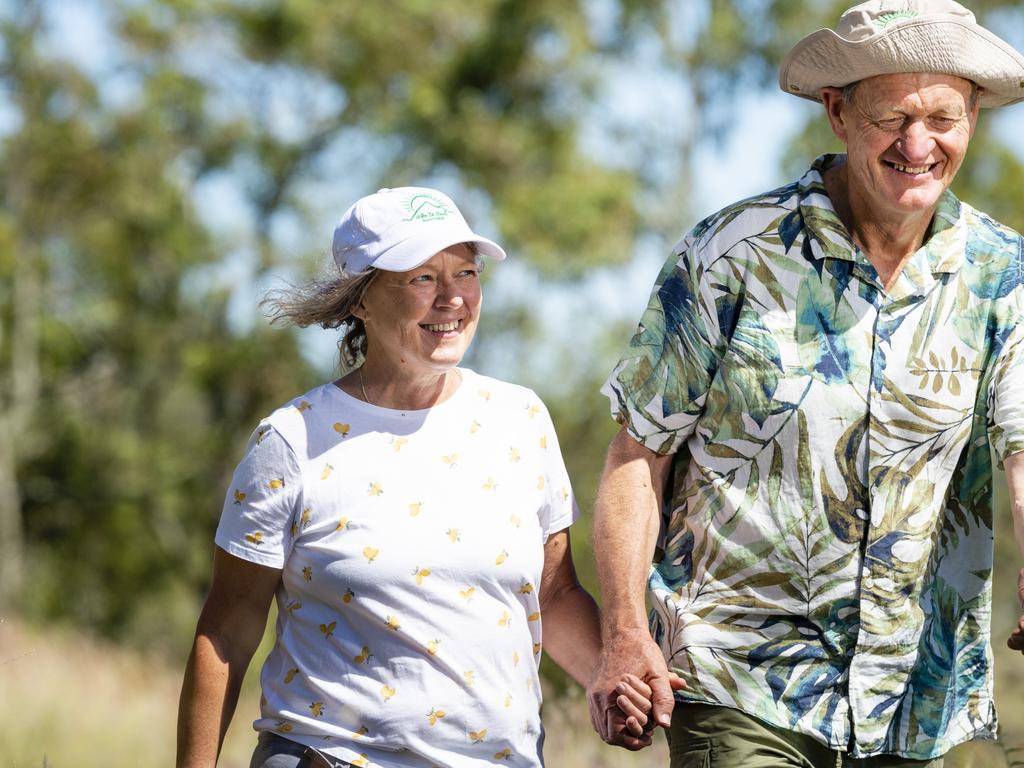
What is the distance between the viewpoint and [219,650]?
333cm

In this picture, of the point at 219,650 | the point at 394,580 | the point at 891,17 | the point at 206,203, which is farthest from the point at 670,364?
the point at 206,203

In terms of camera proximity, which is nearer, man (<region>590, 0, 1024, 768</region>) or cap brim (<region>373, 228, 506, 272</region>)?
man (<region>590, 0, 1024, 768</region>)

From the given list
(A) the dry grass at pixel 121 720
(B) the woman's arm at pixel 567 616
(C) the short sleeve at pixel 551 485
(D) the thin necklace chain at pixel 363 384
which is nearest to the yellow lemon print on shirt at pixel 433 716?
(B) the woman's arm at pixel 567 616

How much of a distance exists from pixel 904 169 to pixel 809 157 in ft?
51.6

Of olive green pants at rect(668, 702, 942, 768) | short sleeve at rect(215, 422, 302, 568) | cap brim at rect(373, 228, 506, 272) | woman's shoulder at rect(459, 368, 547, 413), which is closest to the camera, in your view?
olive green pants at rect(668, 702, 942, 768)

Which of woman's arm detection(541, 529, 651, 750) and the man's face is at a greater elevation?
the man's face

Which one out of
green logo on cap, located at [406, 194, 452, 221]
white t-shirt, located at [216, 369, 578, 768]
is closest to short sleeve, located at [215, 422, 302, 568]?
white t-shirt, located at [216, 369, 578, 768]

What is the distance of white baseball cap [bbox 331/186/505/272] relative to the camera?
134 inches

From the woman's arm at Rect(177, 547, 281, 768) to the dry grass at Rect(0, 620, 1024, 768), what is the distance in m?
1.78

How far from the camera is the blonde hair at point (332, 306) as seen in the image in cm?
354

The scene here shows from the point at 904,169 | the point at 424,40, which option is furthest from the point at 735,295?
the point at 424,40

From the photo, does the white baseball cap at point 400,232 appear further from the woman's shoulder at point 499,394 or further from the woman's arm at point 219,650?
the woman's arm at point 219,650

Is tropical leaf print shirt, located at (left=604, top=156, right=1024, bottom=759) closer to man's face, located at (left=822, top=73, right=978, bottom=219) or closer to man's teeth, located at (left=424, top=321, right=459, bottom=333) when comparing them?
man's face, located at (left=822, top=73, right=978, bottom=219)

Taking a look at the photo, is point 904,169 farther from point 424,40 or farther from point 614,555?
point 424,40
